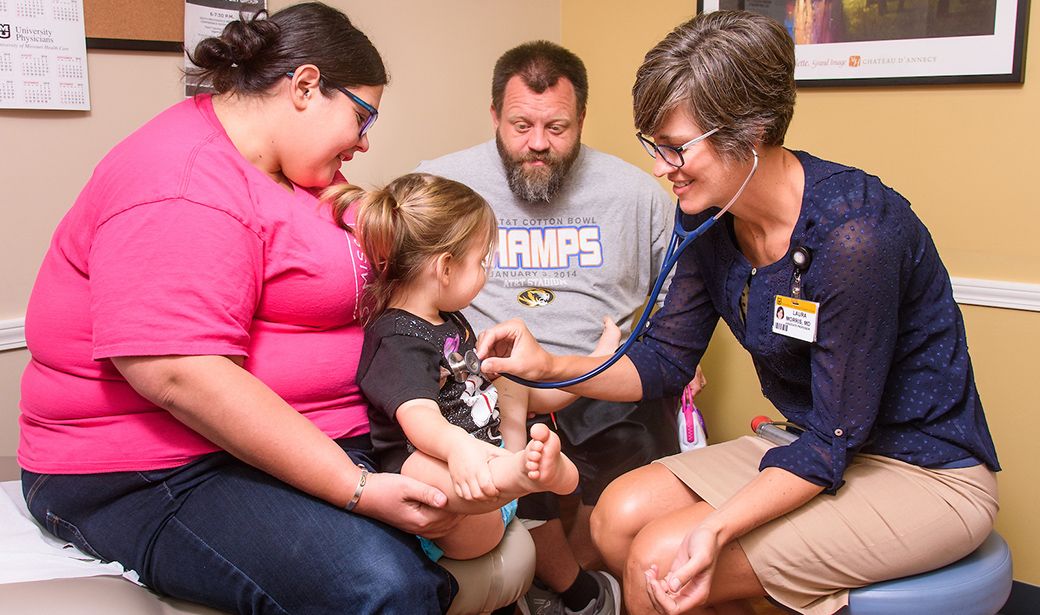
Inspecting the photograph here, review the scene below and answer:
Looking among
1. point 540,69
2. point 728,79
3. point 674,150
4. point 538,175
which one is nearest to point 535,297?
point 538,175

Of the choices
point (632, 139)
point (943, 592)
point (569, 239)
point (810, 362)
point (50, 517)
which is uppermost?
point (632, 139)

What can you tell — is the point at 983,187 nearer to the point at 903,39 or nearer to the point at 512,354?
the point at 903,39

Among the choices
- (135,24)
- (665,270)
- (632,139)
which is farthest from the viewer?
(632,139)

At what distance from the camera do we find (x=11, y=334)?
1979mm

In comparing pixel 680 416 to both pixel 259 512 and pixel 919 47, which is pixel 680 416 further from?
pixel 259 512

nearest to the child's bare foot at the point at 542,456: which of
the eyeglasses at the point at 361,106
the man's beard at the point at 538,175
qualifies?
the eyeglasses at the point at 361,106

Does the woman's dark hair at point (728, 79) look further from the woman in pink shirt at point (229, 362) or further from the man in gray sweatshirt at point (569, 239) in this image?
the man in gray sweatshirt at point (569, 239)

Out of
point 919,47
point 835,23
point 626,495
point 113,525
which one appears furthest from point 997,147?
point 113,525

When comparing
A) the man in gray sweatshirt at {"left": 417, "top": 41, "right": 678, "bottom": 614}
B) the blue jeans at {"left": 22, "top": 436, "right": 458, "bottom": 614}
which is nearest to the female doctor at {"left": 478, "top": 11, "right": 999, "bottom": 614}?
the blue jeans at {"left": 22, "top": 436, "right": 458, "bottom": 614}

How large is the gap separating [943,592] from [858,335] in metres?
0.43

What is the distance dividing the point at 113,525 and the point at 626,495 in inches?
34.5

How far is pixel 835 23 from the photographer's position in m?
2.46

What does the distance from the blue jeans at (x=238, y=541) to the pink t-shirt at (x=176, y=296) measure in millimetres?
44

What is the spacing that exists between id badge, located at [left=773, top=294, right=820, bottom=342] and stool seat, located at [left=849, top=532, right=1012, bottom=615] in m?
0.42
